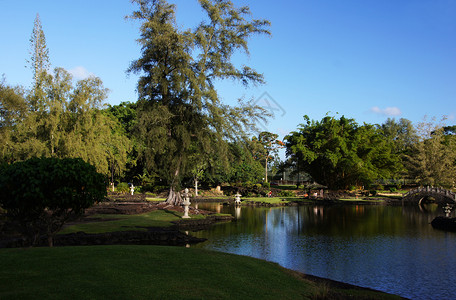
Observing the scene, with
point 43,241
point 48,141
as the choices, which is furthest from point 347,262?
point 48,141

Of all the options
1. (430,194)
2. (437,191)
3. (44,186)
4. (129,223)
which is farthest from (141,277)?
(430,194)

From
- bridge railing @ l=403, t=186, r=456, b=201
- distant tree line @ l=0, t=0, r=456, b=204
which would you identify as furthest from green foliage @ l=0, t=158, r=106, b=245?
bridge railing @ l=403, t=186, r=456, b=201

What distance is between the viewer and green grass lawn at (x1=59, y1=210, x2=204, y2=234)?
21.1m

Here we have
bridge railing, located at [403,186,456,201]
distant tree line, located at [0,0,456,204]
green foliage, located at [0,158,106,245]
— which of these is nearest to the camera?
green foliage, located at [0,158,106,245]

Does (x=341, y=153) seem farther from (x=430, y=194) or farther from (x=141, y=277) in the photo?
(x=141, y=277)

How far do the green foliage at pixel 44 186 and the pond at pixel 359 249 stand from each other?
8.42m

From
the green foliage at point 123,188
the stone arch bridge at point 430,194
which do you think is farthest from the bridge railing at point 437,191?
the green foliage at point 123,188

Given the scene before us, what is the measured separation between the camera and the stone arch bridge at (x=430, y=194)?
46.1 m

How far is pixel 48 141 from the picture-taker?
33250 mm

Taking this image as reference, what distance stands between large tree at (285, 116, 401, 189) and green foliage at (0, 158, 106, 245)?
53.4 meters

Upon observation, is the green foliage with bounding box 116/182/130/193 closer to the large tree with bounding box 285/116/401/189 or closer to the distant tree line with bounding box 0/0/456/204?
the distant tree line with bounding box 0/0/456/204

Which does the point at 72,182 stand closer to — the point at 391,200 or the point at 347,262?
the point at 347,262

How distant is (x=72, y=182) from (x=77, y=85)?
86.2 ft

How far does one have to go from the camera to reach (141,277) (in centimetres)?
922
